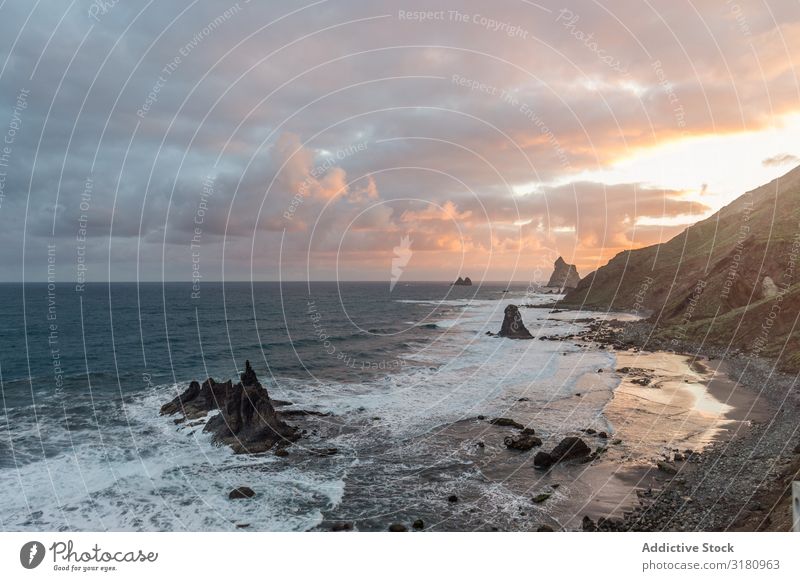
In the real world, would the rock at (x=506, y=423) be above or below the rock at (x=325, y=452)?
above

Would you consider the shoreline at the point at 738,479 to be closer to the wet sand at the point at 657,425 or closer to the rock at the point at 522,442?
the wet sand at the point at 657,425

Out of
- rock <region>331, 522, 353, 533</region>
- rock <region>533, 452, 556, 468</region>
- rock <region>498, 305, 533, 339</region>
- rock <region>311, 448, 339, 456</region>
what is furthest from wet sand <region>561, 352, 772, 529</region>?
rock <region>498, 305, 533, 339</region>

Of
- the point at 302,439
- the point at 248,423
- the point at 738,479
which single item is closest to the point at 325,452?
the point at 302,439

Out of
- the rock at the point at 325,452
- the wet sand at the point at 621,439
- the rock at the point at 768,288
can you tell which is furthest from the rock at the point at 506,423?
the rock at the point at 768,288

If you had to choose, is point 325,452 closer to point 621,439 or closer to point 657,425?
point 621,439

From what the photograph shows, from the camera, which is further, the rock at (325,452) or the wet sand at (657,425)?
the rock at (325,452)

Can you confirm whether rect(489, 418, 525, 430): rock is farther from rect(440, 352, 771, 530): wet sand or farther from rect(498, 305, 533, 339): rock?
rect(498, 305, 533, 339): rock
